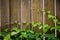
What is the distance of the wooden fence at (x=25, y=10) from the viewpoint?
9.05ft

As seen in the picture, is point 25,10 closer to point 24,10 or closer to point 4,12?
point 24,10

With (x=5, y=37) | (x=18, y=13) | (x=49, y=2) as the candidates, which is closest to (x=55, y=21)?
(x=49, y=2)

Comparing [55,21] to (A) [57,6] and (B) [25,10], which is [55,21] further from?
(B) [25,10]

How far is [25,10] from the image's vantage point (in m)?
2.77

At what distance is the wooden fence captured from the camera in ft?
9.05

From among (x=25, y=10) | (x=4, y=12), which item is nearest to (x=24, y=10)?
(x=25, y=10)

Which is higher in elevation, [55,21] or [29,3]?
[29,3]

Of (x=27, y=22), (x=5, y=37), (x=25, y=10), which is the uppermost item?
(x=25, y=10)

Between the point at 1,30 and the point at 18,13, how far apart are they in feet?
1.14

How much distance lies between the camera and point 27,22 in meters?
2.77

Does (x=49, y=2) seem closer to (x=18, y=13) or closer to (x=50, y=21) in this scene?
(x=50, y=21)

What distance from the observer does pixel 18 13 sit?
2773 mm

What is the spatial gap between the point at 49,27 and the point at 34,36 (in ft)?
Result: 0.82

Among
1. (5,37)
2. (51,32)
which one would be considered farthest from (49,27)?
(5,37)
